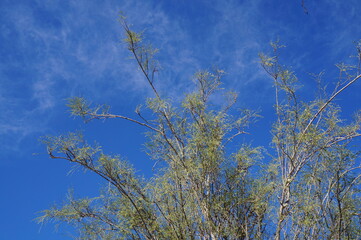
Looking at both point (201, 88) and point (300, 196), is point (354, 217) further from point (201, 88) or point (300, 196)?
point (201, 88)

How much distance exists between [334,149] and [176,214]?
224 cm

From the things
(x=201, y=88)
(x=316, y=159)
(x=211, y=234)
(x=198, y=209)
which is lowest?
(x=211, y=234)

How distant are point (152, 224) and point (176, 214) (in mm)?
350

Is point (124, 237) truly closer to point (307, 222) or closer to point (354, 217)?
point (307, 222)

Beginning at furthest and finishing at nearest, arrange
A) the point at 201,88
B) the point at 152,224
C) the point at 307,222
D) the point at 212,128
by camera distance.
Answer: the point at 201,88
the point at 212,128
the point at 152,224
the point at 307,222

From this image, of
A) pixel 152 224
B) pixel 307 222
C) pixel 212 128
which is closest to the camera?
pixel 307 222

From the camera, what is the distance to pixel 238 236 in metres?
5.39

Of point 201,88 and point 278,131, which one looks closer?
point 278,131

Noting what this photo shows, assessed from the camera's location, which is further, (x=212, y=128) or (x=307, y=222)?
(x=212, y=128)

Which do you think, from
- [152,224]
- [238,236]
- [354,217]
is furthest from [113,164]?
[354,217]

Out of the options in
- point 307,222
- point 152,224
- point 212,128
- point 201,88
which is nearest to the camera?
point 307,222

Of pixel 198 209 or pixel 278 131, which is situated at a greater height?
pixel 278 131

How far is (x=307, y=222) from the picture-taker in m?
5.04

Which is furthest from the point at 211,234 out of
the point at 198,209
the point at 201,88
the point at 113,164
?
the point at 201,88
